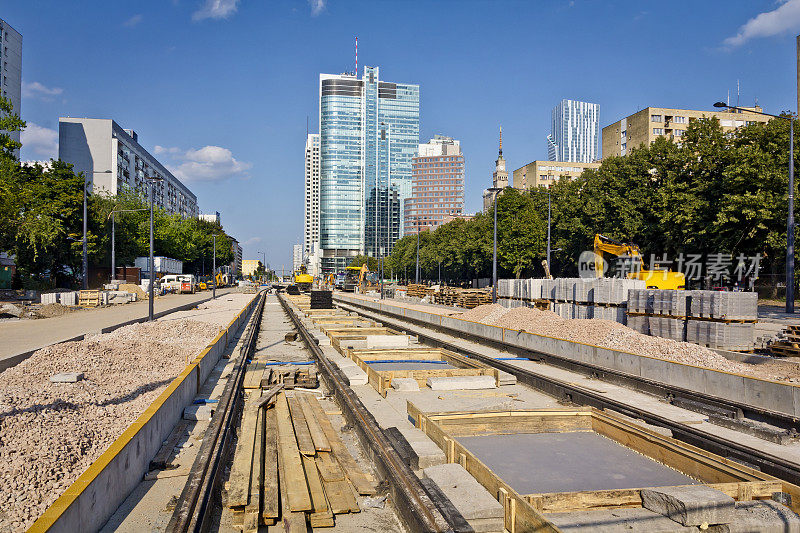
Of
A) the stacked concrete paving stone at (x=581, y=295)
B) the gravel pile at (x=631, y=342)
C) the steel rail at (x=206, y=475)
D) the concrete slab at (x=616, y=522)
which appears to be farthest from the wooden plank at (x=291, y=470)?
the stacked concrete paving stone at (x=581, y=295)

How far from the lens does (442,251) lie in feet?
262

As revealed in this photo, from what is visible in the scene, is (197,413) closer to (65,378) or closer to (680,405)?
(65,378)

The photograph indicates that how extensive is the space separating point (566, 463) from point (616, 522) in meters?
1.69

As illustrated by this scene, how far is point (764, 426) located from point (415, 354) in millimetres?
8974

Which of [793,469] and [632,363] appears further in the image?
[632,363]

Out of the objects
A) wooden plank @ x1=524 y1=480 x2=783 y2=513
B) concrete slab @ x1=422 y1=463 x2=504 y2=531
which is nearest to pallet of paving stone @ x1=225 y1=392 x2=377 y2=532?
concrete slab @ x1=422 y1=463 x2=504 y2=531

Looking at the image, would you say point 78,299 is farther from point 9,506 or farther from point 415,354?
point 9,506

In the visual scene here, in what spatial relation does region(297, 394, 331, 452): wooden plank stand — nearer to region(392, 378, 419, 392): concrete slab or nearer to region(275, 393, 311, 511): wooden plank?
region(275, 393, 311, 511): wooden plank

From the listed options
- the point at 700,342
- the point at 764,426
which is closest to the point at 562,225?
the point at 700,342

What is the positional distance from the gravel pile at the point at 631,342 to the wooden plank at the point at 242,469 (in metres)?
10.1

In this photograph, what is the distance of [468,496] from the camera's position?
531 centimetres

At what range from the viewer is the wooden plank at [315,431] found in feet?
23.4

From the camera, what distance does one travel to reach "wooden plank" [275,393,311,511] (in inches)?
213

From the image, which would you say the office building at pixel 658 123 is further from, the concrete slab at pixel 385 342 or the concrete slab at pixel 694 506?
the concrete slab at pixel 694 506
